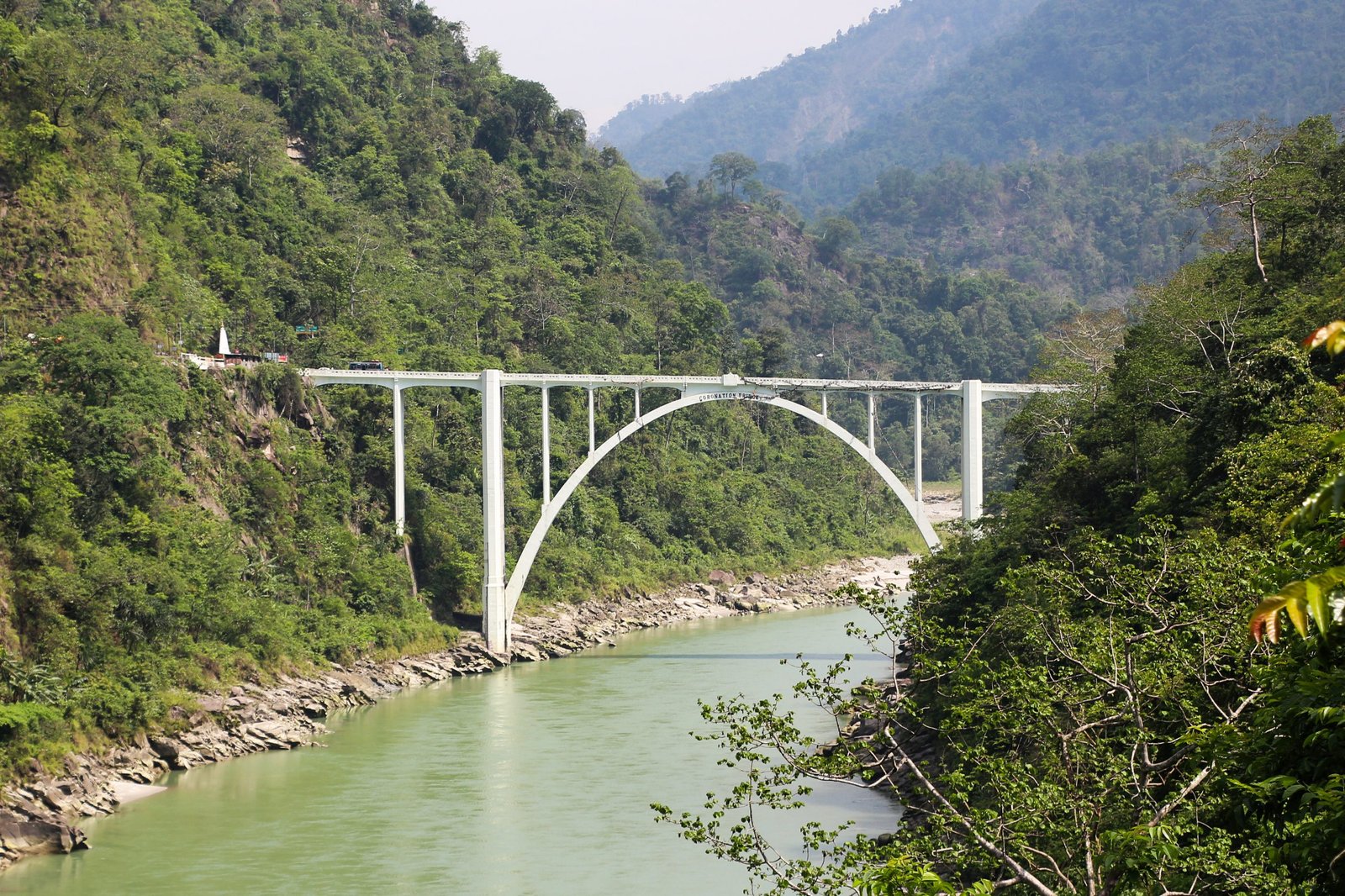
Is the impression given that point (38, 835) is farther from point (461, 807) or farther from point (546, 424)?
point (546, 424)

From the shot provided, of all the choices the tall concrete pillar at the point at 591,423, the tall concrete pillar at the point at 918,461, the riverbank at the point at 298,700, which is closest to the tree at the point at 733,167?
the riverbank at the point at 298,700

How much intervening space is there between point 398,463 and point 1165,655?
68.3ft

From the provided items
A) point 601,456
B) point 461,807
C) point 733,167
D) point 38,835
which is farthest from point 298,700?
point 733,167

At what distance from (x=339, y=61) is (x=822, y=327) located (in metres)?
24.3

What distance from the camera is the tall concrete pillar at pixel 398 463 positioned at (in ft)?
92.2

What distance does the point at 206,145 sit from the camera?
3406cm

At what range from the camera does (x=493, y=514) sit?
28.1m

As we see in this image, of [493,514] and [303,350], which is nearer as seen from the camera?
[493,514]

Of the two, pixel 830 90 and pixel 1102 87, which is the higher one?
pixel 830 90

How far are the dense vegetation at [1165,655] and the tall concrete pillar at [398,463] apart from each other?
10790mm

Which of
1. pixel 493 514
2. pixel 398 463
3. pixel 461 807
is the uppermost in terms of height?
pixel 398 463

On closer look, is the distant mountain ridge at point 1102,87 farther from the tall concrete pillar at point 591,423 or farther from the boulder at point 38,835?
the boulder at point 38,835

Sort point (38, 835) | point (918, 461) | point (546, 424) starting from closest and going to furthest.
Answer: point (38, 835) < point (546, 424) < point (918, 461)

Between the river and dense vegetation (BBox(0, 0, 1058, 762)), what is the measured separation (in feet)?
6.55
